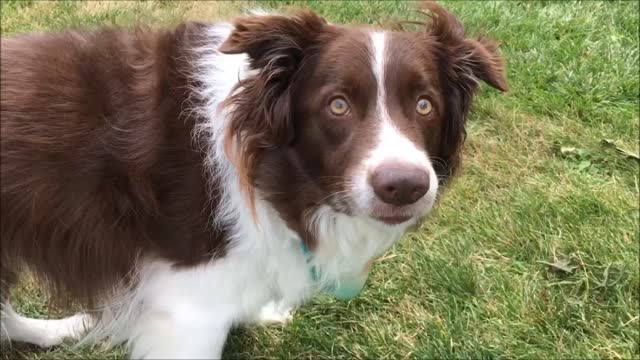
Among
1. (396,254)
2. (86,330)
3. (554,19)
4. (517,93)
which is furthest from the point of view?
(554,19)

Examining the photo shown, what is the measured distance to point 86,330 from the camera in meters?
2.85

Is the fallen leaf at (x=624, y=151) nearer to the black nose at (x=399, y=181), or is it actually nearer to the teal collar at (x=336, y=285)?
the teal collar at (x=336, y=285)

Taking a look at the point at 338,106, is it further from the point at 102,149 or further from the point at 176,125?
the point at 102,149

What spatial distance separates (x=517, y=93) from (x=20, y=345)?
323 centimetres

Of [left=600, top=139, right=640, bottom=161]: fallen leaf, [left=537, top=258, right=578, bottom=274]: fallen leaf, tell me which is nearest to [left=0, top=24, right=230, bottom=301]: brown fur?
[left=537, top=258, right=578, bottom=274]: fallen leaf

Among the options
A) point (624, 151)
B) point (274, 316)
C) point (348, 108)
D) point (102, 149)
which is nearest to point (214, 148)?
point (102, 149)

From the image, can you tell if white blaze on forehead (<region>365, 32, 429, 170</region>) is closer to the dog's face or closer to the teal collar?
the dog's face

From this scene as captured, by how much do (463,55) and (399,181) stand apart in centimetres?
65

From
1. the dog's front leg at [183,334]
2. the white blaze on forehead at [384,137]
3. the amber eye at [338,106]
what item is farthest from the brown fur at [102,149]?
the white blaze on forehead at [384,137]

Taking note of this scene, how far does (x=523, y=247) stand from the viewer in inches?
131

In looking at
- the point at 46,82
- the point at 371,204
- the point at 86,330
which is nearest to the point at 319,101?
the point at 371,204

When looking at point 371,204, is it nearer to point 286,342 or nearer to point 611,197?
point 286,342

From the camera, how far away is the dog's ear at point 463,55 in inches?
89.0

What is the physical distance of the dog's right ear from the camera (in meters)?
2.02
